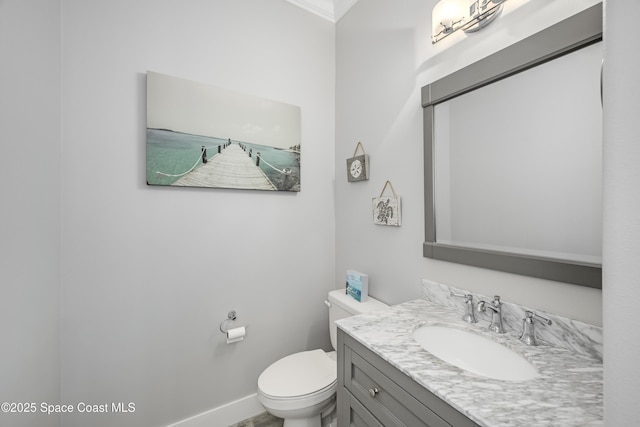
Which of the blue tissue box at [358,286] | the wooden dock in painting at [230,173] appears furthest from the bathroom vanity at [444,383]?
the wooden dock in painting at [230,173]

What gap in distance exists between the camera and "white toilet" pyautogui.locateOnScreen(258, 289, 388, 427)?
1211 mm

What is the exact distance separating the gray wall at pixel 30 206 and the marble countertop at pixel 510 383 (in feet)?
3.65

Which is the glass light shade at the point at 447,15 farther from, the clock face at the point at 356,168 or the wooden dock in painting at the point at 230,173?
the wooden dock in painting at the point at 230,173

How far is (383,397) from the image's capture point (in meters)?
0.84

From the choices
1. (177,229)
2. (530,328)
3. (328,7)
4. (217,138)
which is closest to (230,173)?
(217,138)

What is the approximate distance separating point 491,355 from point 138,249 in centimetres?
165

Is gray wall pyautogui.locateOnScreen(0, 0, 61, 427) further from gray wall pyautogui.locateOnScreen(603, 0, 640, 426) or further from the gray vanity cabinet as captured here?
gray wall pyautogui.locateOnScreen(603, 0, 640, 426)

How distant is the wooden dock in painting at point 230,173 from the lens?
145 centimetres

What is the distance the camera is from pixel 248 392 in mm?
1637

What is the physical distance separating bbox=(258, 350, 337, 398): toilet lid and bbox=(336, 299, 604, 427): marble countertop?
538mm

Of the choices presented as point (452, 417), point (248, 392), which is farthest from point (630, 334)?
point (248, 392)

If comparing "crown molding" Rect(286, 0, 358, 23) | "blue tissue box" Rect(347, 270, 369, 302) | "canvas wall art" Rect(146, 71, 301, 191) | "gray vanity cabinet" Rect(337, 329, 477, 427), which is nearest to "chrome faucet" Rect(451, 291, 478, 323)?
"gray vanity cabinet" Rect(337, 329, 477, 427)

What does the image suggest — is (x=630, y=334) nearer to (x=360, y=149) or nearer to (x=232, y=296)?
(x=360, y=149)

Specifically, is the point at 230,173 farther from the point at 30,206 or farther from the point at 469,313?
the point at 469,313
